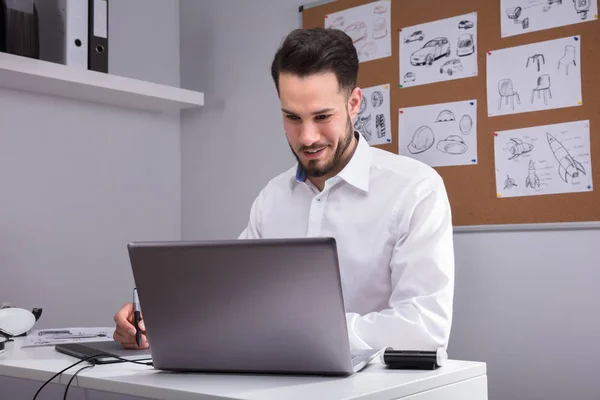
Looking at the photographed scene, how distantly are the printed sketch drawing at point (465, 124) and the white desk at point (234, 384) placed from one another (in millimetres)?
1174

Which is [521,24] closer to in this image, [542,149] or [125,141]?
[542,149]

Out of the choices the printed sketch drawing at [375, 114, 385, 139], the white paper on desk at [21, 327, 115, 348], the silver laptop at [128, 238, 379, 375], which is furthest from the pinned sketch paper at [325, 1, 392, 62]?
the silver laptop at [128, 238, 379, 375]

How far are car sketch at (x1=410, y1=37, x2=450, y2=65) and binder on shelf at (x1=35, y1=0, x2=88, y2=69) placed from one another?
1.17 metres

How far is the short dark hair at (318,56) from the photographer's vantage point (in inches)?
67.3

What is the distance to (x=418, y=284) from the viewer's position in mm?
1520

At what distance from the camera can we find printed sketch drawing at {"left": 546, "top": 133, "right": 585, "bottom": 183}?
2.03 meters

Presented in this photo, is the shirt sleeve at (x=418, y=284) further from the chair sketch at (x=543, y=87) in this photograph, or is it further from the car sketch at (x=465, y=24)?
the car sketch at (x=465, y=24)

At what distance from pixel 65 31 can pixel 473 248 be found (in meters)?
1.58

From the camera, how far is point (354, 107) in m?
1.83

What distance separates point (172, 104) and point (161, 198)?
1.42 ft

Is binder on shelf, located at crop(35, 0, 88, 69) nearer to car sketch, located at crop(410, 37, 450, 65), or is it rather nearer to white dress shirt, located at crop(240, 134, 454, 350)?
white dress shirt, located at crop(240, 134, 454, 350)

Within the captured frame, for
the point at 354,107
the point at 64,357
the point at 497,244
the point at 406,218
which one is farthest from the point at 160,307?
the point at 497,244

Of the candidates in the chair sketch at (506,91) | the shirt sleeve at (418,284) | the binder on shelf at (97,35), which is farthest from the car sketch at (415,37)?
the binder on shelf at (97,35)

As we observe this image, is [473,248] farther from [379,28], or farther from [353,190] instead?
[379,28]
